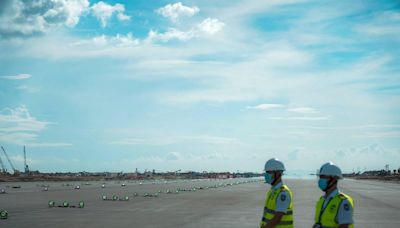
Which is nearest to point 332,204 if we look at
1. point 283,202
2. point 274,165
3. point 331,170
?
point 331,170

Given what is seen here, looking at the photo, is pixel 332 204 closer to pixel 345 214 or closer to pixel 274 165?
pixel 345 214

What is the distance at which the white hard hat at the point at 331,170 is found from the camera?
24.5 feet

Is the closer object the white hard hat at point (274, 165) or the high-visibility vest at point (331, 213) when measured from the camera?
the high-visibility vest at point (331, 213)

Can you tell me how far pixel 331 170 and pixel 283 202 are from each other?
972 mm

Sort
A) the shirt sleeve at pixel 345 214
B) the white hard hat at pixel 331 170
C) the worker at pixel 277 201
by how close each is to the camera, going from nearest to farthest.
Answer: the shirt sleeve at pixel 345 214 → the white hard hat at pixel 331 170 → the worker at pixel 277 201

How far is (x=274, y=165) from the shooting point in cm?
838

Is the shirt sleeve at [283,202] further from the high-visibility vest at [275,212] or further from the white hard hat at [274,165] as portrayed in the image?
the white hard hat at [274,165]

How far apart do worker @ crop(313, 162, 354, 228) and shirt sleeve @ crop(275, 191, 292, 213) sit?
66 centimetres

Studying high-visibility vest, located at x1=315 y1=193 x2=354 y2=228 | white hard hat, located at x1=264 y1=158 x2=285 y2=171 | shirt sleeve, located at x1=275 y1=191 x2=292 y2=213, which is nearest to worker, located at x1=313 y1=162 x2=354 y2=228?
high-visibility vest, located at x1=315 y1=193 x2=354 y2=228

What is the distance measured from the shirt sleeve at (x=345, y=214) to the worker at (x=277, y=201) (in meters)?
1.12

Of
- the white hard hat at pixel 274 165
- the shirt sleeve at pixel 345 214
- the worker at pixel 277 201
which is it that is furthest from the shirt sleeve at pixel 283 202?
the shirt sleeve at pixel 345 214

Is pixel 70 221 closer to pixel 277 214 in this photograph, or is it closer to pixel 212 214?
pixel 212 214

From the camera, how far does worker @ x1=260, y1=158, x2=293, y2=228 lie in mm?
7922

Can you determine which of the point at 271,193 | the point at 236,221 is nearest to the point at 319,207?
the point at 271,193
